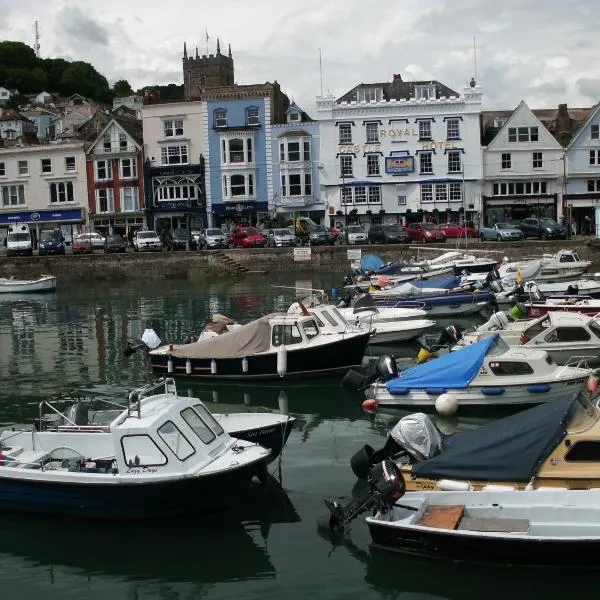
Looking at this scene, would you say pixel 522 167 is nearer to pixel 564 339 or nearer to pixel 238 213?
pixel 238 213

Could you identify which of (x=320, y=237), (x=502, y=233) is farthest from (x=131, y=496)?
(x=320, y=237)

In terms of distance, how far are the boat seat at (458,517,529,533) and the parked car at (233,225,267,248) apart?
51.2 metres

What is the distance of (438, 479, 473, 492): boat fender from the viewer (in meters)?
13.6

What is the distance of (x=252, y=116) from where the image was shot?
73.3 metres

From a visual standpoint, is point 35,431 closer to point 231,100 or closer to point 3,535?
point 3,535

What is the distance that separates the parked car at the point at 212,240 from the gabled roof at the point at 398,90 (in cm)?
1605

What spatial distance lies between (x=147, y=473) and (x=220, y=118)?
203ft

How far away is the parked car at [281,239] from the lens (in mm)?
62906

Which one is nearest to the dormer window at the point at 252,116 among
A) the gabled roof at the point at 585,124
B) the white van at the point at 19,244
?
the white van at the point at 19,244

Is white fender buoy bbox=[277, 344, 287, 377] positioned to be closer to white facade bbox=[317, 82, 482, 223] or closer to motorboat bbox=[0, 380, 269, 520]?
motorboat bbox=[0, 380, 269, 520]

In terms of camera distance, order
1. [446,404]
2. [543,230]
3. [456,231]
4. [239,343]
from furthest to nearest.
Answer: [456,231] < [543,230] < [239,343] < [446,404]

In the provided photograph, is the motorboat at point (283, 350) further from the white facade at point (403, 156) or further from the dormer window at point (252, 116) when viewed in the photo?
the dormer window at point (252, 116)

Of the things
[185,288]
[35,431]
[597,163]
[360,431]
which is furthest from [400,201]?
[35,431]

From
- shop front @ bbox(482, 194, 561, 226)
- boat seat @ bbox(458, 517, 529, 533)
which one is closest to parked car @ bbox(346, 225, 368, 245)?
shop front @ bbox(482, 194, 561, 226)
